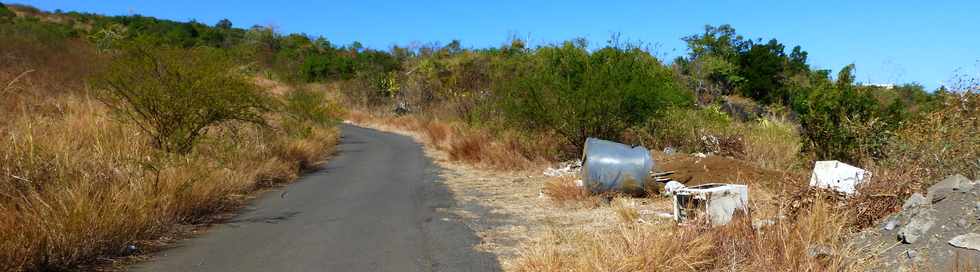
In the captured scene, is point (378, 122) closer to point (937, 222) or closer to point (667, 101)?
point (667, 101)

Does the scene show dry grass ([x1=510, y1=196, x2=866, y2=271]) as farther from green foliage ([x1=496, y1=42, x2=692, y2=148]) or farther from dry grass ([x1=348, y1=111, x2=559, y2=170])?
dry grass ([x1=348, y1=111, x2=559, y2=170])

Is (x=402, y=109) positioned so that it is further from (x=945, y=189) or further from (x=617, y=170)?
(x=945, y=189)

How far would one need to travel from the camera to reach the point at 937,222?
19.1 feet

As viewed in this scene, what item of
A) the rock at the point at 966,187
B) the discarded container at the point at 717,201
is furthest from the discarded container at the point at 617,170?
the rock at the point at 966,187

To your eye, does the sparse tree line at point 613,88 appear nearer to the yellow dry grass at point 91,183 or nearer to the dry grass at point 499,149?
the dry grass at point 499,149

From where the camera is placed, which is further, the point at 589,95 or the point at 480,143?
the point at 480,143

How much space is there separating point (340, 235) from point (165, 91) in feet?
19.3

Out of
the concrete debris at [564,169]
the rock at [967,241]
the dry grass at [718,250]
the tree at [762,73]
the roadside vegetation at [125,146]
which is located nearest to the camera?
the rock at [967,241]

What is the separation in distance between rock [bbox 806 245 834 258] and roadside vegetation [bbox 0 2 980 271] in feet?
0.15

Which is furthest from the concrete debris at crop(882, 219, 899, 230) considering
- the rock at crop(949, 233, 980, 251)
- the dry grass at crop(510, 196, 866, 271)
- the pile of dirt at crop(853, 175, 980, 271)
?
the rock at crop(949, 233, 980, 251)

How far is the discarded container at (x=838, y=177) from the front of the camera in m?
7.36

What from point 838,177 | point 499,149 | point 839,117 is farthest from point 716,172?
point 499,149

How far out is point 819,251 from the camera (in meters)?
5.51

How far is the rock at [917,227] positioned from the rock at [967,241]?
35 cm
